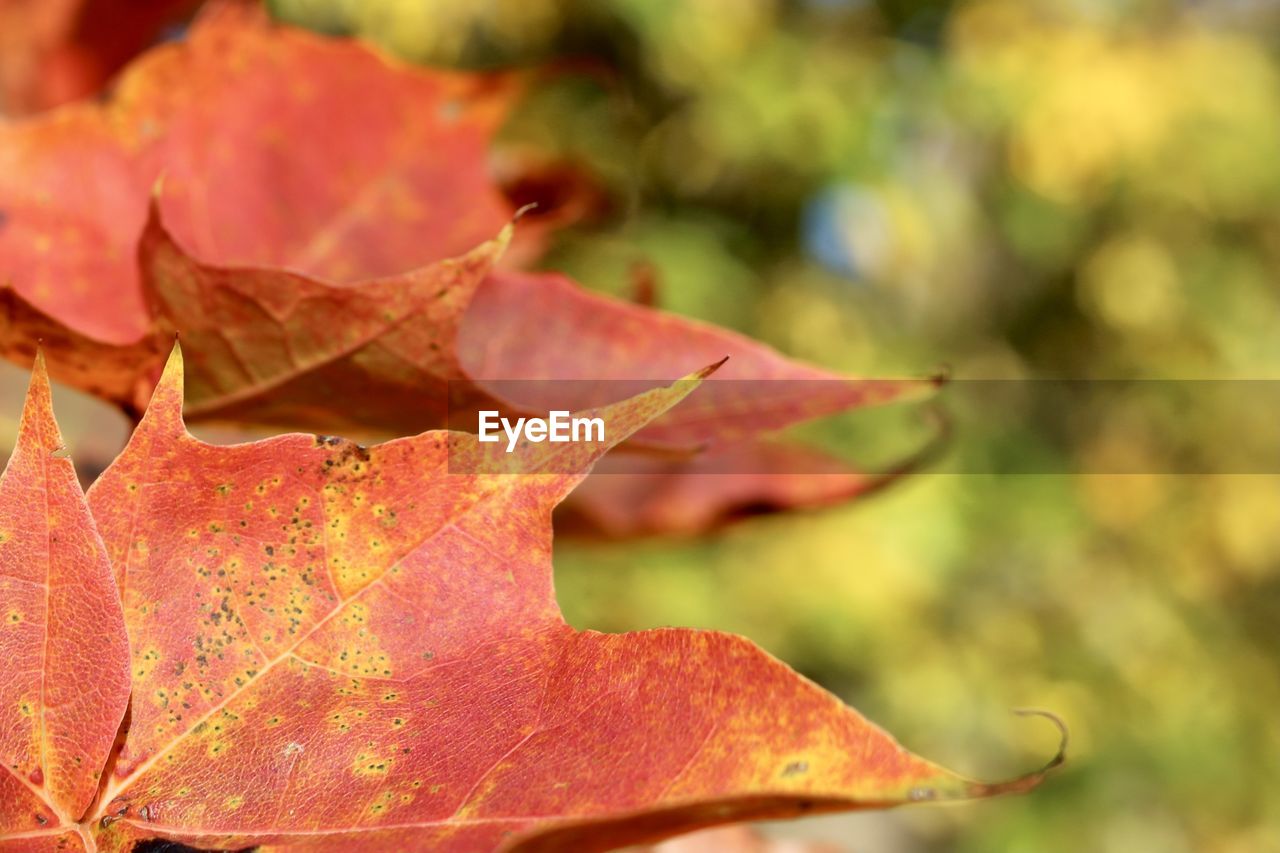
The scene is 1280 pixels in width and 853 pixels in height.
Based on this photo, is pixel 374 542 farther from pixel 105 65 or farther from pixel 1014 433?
pixel 1014 433

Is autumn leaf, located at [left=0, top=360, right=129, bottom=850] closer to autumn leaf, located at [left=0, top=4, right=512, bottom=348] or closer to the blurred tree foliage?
autumn leaf, located at [left=0, top=4, right=512, bottom=348]

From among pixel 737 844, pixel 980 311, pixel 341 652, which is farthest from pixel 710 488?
pixel 980 311

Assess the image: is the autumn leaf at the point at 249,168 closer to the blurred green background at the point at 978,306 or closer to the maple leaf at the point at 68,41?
the maple leaf at the point at 68,41

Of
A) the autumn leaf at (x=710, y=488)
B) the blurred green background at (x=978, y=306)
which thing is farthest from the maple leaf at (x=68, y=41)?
the blurred green background at (x=978, y=306)

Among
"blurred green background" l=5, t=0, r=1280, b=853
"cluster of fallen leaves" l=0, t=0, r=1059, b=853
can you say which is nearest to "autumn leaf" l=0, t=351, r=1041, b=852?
"cluster of fallen leaves" l=0, t=0, r=1059, b=853

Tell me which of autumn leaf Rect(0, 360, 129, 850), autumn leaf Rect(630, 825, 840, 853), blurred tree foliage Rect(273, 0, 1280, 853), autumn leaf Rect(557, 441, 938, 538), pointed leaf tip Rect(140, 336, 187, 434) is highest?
pointed leaf tip Rect(140, 336, 187, 434)

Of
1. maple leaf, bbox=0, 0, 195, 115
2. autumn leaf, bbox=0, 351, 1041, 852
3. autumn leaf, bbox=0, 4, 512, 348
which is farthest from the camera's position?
maple leaf, bbox=0, 0, 195, 115

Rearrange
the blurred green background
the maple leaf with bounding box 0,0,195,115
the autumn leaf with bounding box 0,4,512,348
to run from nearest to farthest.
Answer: the autumn leaf with bounding box 0,4,512,348 < the maple leaf with bounding box 0,0,195,115 < the blurred green background

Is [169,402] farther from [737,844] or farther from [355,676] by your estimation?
[737,844]

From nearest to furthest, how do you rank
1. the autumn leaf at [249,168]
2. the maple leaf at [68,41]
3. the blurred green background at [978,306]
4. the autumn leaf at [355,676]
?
the autumn leaf at [355,676] < the autumn leaf at [249,168] < the maple leaf at [68,41] < the blurred green background at [978,306]
